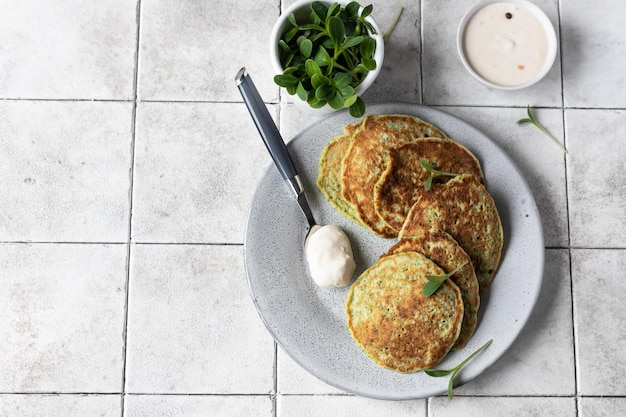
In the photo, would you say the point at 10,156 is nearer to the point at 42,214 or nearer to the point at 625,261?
the point at 42,214

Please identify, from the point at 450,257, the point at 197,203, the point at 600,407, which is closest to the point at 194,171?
the point at 197,203

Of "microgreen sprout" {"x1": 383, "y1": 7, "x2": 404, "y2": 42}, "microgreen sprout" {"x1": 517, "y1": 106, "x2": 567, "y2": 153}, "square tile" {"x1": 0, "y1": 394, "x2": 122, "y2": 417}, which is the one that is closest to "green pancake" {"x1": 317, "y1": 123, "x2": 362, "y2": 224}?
"microgreen sprout" {"x1": 383, "y1": 7, "x2": 404, "y2": 42}

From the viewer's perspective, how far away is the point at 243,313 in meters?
1.26

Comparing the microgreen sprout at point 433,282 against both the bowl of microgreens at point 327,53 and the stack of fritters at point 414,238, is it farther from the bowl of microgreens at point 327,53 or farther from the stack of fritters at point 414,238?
the bowl of microgreens at point 327,53

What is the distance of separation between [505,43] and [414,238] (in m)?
0.43

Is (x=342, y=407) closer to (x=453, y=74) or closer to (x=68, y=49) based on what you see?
(x=453, y=74)

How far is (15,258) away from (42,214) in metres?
0.10

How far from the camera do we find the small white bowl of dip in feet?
4.10

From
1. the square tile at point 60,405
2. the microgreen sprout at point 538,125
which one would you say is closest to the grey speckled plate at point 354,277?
the microgreen sprout at point 538,125

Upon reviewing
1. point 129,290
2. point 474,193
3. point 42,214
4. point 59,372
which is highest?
point 474,193

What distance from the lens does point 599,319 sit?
1282 millimetres

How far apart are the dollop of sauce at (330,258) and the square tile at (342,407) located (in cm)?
24

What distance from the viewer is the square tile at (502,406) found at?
4.13ft

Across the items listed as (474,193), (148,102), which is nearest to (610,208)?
(474,193)
